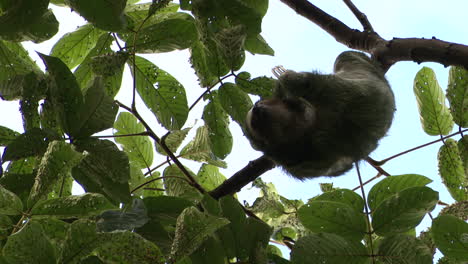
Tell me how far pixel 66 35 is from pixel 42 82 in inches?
23.9

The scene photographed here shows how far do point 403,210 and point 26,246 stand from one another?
5.35 ft

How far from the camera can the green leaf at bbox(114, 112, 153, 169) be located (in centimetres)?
315

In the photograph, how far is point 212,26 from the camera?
227cm

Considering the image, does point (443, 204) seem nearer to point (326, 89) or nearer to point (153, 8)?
point (326, 89)

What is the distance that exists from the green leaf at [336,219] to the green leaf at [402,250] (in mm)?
116

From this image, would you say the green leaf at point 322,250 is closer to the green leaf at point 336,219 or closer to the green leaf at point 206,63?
the green leaf at point 336,219

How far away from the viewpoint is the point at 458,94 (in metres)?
2.76

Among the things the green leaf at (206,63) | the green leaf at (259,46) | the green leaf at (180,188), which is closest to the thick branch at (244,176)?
the green leaf at (180,188)

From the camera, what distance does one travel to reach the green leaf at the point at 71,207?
1.89m

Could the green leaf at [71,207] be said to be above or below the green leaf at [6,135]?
below

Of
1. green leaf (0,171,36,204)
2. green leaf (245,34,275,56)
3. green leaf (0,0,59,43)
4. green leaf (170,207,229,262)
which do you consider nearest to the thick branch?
green leaf (245,34,275,56)

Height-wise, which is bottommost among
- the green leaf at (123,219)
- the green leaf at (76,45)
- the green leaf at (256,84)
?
the green leaf at (123,219)

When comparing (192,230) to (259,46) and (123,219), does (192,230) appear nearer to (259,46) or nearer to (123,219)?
(123,219)

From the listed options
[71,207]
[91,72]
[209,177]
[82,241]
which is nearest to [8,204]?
[71,207]
